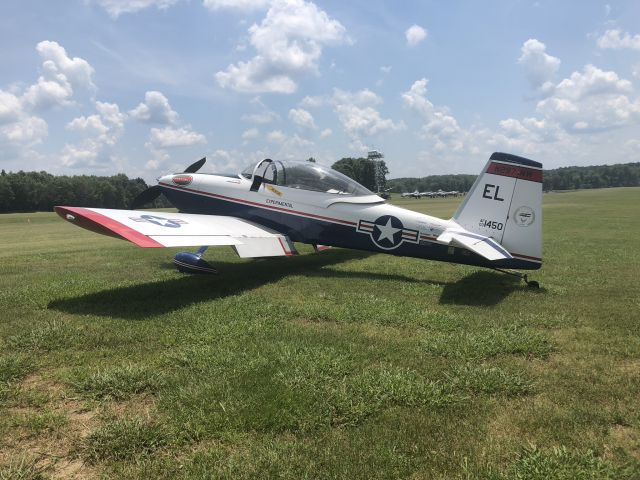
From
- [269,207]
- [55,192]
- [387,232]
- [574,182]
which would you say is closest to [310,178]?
[269,207]

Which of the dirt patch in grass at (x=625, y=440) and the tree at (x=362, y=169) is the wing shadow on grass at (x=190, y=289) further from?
the tree at (x=362, y=169)

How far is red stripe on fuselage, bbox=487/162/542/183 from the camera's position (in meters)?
7.19

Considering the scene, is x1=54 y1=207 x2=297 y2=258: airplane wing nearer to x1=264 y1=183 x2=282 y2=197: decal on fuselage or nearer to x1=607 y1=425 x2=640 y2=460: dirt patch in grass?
x1=264 y1=183 x2=282 y2=197: decal on fuselage

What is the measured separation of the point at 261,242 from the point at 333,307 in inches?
115

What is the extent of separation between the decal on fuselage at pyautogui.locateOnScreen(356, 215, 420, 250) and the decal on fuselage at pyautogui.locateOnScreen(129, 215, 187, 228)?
3492 mm

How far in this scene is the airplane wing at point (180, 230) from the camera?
20.5 feet

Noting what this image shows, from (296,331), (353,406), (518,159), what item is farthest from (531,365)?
(518,159)

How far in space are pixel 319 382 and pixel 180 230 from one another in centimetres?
465

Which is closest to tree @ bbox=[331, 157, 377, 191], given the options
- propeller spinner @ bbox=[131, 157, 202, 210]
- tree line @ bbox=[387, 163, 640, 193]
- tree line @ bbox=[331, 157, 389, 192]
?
tree line @ bbox=[331, 157, 389, 192]

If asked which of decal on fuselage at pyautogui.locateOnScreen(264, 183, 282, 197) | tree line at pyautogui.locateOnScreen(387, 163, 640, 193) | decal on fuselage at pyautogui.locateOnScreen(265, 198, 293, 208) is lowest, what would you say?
decal on fuselage at pyautogui.locateOnScreen(265, 198, 293, 208)

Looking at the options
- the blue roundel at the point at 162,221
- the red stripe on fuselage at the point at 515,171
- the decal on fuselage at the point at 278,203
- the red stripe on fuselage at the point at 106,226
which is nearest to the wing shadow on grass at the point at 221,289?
the red stripe on fuselage at the point at 106,226

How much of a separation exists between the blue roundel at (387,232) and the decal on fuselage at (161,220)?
145 inches

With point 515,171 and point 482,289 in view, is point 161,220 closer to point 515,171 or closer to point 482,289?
point 482,289

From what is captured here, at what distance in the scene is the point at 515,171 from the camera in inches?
288
